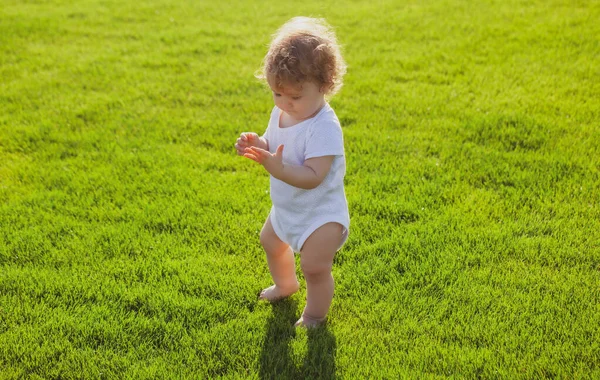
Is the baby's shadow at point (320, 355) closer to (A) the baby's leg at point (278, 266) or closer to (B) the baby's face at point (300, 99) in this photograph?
(A) the baby's leg at point (278, 266)

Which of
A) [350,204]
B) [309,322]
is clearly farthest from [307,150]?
[350,204]

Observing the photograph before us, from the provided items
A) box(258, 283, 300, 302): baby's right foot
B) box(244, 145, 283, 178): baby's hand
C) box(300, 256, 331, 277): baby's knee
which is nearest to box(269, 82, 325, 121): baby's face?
box(244, 145, 283, 178): baby's hand

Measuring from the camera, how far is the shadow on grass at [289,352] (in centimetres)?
305

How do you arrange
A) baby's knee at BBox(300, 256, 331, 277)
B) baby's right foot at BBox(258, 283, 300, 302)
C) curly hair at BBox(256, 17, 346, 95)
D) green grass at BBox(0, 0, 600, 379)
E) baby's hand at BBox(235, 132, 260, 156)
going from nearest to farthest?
curly hair at BBox(256, 17, 346, 95), baby's hand at BBox(235, 132, 260, 156), baby's knee at BBox(300, 256, 331, 277), green grass at BBox(0, 0, 600, 379), baby's right foot at BBox(258, 283, 300, 302)

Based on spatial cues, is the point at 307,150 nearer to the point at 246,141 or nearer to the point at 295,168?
the point at 295,168

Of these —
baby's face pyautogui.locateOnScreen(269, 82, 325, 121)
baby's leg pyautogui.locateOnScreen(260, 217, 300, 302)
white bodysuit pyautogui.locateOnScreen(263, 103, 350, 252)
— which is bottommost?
baby's leg pyautogui.locateOnScreen(260, 217, 300, 302)

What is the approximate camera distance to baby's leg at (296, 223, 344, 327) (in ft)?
9.98

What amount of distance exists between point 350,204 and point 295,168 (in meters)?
A: 1.61

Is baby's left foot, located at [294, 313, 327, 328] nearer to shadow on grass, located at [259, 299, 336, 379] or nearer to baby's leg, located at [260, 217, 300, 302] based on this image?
shadow on grass, located at [259, 299, 336, 379]

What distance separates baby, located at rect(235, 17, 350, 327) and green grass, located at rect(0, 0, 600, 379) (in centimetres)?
55

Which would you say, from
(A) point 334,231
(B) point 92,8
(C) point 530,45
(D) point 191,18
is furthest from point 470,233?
(B) point 92,8

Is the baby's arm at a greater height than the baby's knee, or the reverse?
the baby's arm

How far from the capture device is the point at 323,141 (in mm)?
2828

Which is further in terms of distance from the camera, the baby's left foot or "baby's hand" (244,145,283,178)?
the baby's left foot
